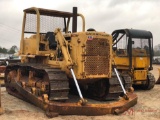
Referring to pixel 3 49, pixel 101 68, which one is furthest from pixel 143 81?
pixel 3 49

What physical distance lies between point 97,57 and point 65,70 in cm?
92

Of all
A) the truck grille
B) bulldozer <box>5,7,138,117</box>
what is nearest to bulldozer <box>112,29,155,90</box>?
bulldozer <box>5,7,138,117</box>

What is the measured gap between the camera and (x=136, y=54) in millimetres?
12203

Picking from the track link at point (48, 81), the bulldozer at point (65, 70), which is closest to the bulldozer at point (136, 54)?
the bulldozer at point (65, 70)

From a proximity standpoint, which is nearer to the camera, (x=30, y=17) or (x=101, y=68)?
(x=101, y=68)

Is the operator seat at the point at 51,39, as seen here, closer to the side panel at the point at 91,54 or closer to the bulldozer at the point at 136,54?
the side panel at the point at 91,54

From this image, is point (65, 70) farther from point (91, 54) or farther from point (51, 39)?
point (51, 39)

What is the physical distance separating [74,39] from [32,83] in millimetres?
1881

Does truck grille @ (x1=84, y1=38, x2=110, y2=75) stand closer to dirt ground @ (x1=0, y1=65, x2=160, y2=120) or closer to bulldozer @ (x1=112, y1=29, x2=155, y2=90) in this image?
dirt ground @ (x1=0, y1=65, x2=160, y2=120)

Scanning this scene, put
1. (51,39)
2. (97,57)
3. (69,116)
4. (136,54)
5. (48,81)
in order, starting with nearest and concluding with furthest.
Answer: (69,116), (48,81), (97,57), (51,39), (136,54)

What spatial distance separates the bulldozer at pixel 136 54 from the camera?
12.0 metres

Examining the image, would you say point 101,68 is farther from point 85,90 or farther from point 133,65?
point 133,65

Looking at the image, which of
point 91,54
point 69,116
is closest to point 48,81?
point 69,116

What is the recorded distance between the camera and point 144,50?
41.1 ft
